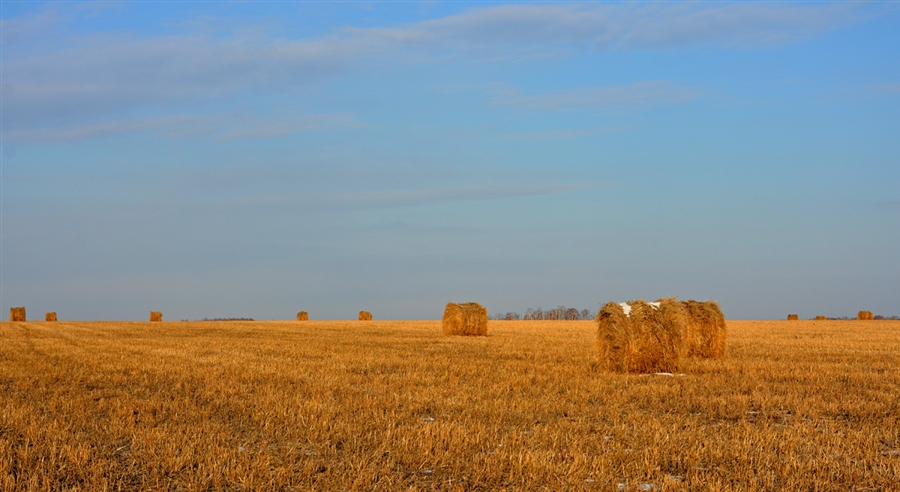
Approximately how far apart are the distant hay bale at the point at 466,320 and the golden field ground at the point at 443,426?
48.3 feet

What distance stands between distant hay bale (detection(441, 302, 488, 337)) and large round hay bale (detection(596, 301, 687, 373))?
14907 millimetres

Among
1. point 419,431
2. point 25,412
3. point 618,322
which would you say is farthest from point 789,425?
point 25,412

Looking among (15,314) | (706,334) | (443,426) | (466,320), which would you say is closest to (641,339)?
(706,334)

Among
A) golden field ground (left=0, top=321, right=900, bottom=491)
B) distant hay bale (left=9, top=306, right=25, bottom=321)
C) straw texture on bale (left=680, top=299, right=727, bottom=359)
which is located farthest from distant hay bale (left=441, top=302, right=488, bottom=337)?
distant hay bale (left=9, top=306, right=25, bottom=321)

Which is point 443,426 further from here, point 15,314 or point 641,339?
point 15,314

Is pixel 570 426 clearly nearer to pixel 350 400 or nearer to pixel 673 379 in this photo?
pixel 350 400

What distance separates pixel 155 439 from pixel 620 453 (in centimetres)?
464

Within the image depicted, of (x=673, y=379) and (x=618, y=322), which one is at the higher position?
(x=618, y=322)

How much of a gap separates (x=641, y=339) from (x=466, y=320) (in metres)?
15.8

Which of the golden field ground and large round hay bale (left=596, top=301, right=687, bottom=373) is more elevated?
large round hay bale (left=596, top=301, right=687, bottom=373)

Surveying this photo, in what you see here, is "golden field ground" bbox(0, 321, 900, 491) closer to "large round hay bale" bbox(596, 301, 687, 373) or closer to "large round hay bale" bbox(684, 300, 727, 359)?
"large round hay bale" bbox(596, 301, 687, 373)

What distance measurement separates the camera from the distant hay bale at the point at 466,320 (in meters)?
30.7

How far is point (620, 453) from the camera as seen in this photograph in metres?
7.25

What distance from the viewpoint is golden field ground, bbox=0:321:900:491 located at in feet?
21.2
